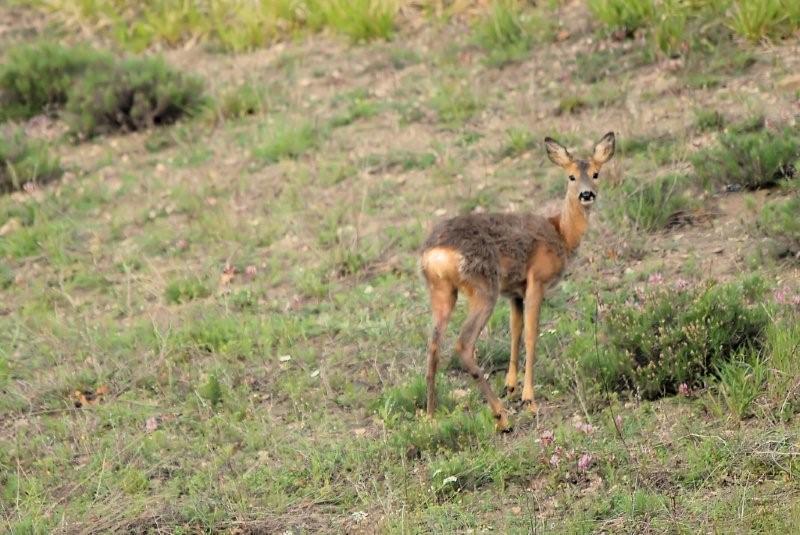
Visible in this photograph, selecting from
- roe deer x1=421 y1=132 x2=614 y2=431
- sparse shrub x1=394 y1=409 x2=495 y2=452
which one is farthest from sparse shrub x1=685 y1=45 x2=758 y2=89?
sparse shrub x1=394 y1=409 x2=495 y2=452

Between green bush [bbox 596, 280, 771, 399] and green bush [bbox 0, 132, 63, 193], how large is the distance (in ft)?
24.0

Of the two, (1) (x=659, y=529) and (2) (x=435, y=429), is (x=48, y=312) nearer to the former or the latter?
(2) (x=435, y=429)

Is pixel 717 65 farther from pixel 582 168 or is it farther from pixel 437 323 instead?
pixel 437 323

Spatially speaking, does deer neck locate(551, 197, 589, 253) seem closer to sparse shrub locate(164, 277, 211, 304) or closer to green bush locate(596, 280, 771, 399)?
green bush locate(596, 280, 771, 399)

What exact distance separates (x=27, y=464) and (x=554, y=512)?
11.5 feet

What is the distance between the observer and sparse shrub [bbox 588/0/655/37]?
13531 millimetres

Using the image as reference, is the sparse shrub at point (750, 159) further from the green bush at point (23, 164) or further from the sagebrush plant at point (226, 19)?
the green bush at point (23, 164)

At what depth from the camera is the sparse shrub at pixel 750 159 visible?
10.7m

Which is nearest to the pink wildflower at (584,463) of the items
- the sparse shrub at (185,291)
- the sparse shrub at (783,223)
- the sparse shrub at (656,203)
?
the sparse shrub at (783,223)

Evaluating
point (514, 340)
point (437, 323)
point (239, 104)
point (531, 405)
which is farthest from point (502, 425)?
point (239, 104)

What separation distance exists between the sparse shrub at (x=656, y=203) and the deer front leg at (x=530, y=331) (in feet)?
7.12

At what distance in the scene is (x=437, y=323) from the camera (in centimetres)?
845

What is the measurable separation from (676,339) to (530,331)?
94 cm

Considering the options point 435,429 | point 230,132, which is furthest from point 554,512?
point 230,132
